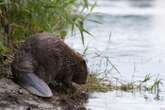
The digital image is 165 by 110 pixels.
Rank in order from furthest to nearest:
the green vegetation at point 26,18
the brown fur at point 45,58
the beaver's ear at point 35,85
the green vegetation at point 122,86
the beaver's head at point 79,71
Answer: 1. the green vegetation at point 122,86
2. the green vegetation at point 26,18
3. the beaver's head at point 79,71
4. the brown fur at point 45,58
5. the beaver's ear at point 35,85

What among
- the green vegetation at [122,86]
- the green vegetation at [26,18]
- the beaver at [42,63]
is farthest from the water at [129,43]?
the green vegetation at [26,18]

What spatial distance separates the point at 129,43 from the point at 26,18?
4716 mm

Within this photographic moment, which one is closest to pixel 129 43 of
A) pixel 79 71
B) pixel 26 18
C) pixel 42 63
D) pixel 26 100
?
pixel 26 18

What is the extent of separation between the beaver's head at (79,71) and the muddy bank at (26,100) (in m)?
0.27

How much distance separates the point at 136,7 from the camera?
57.6ft

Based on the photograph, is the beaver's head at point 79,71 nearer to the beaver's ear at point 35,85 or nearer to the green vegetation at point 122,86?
the green vegetation at point 122,86

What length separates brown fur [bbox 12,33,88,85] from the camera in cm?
610

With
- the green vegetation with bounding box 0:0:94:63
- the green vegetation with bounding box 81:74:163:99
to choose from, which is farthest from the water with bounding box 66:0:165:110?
the green vegetation with bounding box 0:0:94:63

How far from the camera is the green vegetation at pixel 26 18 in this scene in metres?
6.63

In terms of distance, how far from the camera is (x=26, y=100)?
19.1 ft

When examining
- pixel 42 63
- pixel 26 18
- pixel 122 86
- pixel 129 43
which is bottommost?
Answer: pixel 129 43

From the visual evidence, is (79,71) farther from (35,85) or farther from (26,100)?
(26,100)

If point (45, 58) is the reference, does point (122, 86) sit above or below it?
below

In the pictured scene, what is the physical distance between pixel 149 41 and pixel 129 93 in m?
4.70
